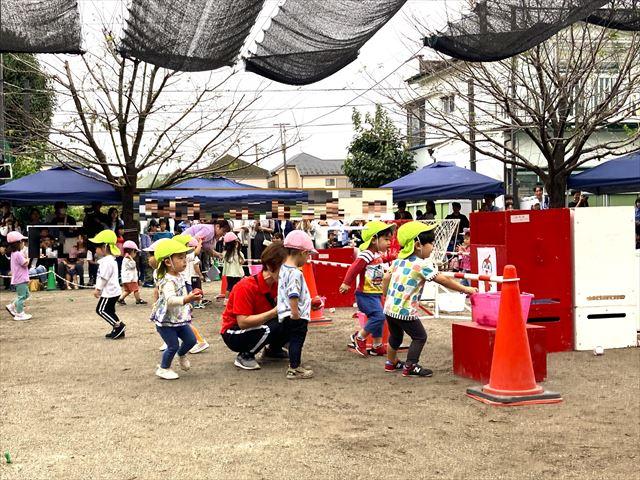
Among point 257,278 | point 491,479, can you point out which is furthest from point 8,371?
point 491,479

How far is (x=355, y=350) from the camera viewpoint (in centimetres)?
997

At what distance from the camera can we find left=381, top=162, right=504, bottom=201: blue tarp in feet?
66.1

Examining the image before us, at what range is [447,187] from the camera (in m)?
20.1

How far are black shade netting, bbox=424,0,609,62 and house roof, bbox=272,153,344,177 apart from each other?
83.6 m

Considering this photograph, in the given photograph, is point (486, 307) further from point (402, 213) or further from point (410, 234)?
point (402, 213)

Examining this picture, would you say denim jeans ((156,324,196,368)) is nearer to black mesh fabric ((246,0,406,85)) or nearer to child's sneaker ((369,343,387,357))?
child's sneaker ((369,343,387,357))

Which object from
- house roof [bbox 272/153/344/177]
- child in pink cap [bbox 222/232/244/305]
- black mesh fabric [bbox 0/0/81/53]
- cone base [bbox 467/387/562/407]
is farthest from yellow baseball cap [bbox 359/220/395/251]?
house roof [bbox 272/153/344/177]

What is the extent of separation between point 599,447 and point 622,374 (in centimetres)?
281

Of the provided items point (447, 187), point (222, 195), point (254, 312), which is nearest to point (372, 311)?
point (254, 312)

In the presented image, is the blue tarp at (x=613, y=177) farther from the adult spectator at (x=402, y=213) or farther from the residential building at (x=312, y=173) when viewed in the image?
the residential building at (x=312, y=173)

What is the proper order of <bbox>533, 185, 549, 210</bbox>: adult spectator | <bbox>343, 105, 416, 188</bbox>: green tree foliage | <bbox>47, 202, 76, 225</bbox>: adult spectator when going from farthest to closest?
<bbox>343, 105, 416, 188</bbox>: green tree foliage < <bbox>47, 202, 76, 225</bbox>: adult spectator < <bbox>533, 185, 549, 210</bbox>: adult spectator

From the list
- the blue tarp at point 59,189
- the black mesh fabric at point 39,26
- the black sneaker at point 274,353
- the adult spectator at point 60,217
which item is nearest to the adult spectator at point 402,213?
the blue tarp at point 59,189

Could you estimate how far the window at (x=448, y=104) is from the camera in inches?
846

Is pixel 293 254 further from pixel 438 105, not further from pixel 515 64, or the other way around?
pixel 438 105
